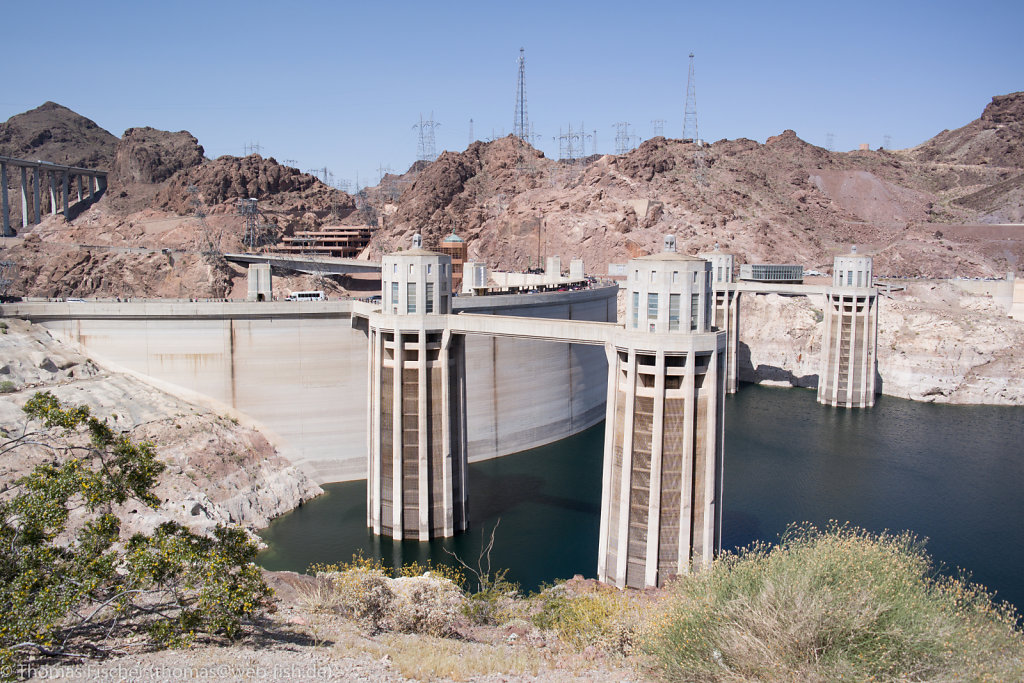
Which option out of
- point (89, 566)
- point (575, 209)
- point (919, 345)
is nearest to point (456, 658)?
point (89, 566)

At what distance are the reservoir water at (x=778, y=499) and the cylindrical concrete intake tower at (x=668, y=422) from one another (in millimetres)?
5729

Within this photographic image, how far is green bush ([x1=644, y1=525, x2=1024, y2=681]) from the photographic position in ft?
54.5

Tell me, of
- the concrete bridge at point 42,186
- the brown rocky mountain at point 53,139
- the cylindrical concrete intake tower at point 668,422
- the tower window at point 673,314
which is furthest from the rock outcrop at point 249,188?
the tower window at point 673,314

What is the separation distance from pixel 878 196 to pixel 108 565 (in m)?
144

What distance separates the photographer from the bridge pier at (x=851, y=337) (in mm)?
73625

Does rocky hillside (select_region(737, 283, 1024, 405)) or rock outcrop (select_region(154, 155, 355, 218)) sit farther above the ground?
rock outcrop (select_region(154, 155, 355, 218))

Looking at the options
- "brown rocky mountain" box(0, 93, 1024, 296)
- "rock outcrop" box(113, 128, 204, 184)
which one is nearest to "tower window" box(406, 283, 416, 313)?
"brown rocky mountain" box(0, 93, 1024, 296)

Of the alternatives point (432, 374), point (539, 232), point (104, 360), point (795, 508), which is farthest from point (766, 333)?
point (104, 360)

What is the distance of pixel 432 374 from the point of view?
3747 centimetres

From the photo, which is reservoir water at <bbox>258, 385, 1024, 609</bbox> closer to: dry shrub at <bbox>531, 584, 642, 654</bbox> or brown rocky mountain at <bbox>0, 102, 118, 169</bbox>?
dry shrub at <bbox>531, 584, 642, 654</bbox>

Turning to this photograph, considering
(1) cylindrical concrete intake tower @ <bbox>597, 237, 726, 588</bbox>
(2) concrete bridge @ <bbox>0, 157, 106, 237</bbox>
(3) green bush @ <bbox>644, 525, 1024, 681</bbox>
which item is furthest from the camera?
(2) concrete bridge @ <bbox>0, 157, 106, 237</bbox>

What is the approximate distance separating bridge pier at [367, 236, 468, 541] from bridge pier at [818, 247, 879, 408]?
161 feet

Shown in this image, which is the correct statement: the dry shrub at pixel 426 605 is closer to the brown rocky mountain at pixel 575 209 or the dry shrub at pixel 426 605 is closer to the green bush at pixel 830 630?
the green bush at pixel 830 630

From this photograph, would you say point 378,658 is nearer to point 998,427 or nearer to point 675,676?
point 675,676
